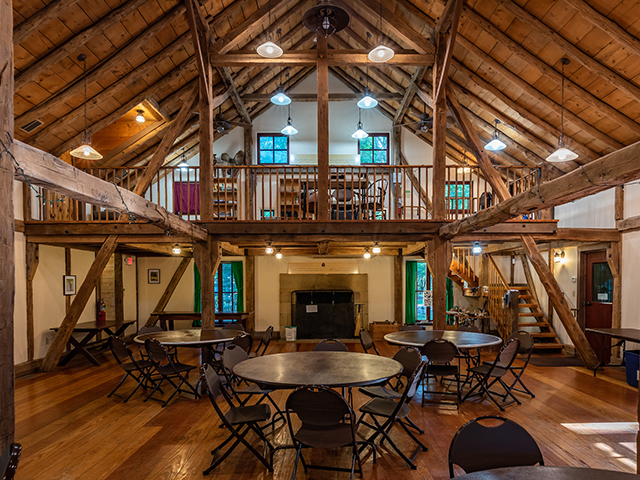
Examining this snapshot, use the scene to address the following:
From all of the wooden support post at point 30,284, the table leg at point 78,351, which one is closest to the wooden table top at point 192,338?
the table leg at point 78,351

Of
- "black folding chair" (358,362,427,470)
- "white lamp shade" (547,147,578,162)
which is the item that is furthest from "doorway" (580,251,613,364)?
"black folding chair" (358,362,427,470)

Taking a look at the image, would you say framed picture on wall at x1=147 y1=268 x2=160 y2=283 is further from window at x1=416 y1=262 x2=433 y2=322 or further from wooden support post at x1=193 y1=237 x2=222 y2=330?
window at x1=416 y1=262 x2=433 y2=322

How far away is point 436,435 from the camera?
4.09m

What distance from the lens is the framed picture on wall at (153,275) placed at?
11328 mm

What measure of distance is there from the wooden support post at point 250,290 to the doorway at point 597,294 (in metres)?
7.81

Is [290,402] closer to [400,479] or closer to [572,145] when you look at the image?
[400,479]

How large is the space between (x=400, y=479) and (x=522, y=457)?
1.38m

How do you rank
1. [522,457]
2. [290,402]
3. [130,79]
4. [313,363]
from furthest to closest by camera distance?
[130,79], [313,363], [290,402], [522,457]

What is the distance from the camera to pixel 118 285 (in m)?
10.2

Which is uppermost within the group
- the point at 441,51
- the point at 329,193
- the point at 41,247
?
the point at 441,51

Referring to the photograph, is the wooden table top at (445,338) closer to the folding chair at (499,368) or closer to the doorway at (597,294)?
the folding chair at (499,368)

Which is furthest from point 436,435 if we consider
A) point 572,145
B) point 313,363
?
point 572,145

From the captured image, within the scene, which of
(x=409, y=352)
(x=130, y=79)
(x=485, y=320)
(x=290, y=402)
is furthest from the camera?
(x=485, y=320)

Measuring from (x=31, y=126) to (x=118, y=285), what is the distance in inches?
198
